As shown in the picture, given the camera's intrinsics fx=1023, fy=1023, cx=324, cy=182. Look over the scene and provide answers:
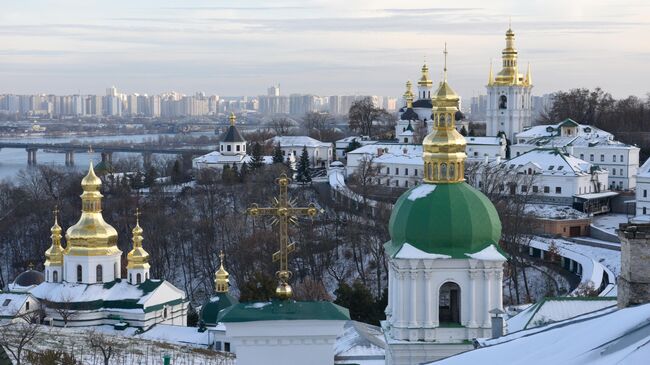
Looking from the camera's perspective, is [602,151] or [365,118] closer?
[602,151]

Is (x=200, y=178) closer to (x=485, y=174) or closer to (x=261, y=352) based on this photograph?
(x=485, y=174)

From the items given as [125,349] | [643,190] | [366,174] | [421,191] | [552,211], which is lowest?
[125,349]

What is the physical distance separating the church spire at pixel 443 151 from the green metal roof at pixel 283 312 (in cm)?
376

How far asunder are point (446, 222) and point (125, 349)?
1017cm

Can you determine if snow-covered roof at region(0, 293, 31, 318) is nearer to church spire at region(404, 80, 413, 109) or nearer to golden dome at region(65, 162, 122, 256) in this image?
golden dome at region(65, 162, 122, 256)

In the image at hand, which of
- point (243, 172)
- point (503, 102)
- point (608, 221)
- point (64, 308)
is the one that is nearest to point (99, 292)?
point (64, 308)

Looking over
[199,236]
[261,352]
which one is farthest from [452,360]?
[199,236]

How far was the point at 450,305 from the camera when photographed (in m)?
12.1

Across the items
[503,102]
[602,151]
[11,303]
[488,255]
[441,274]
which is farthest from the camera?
[503,102]

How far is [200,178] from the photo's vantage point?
152ft

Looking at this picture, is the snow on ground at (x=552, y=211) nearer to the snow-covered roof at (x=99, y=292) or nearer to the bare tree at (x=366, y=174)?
the bare tree at (x=366, y=174)

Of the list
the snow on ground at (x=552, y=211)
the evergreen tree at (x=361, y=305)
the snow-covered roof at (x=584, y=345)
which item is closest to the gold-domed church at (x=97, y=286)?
the evergreen tree at (x=361, y=305)

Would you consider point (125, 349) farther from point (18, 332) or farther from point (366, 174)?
point (366, 174)

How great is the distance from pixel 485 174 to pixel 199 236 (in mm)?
11197
